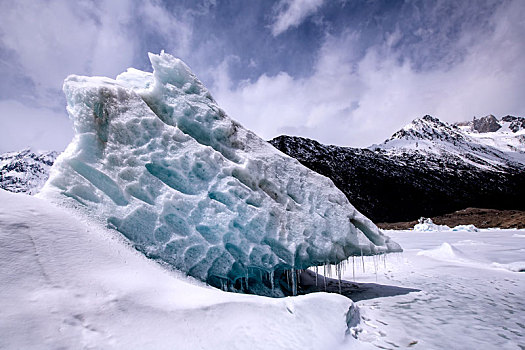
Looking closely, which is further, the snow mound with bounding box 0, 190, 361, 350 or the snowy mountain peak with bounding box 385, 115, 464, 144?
the snowy mountain peak with bounding box 385, 115, 464, 144

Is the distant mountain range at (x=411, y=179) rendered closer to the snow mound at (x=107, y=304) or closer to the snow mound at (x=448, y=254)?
the snow mound at (x=448, y=254)

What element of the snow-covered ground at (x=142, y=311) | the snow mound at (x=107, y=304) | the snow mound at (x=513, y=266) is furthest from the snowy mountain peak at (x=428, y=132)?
the snow mound at (x=107, y=304)

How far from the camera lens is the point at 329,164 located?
67312 mm

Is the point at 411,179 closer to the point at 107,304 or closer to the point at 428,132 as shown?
the point at 428,132

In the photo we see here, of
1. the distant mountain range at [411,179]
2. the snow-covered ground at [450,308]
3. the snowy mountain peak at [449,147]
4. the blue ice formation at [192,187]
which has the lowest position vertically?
the snow-covered ground at [450,308]

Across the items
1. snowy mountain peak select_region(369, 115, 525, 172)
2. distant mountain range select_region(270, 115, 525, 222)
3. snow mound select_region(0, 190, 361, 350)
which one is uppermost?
snowy mountain peak select_region(369, 115, 525, 172)

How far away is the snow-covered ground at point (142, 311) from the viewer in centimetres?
247

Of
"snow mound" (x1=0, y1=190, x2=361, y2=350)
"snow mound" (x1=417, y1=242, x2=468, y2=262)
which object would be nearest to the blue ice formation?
"snow mound" (x1=0, y1=190, x2=361, y2=350)

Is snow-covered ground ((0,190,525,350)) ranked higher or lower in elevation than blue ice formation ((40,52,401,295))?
lower

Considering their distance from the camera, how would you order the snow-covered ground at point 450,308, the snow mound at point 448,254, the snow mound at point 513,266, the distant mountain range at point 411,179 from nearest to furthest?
the snow-covered ground at point 450,308 → the snow mound at point 513,266 → the snow mound at point 448,254 → the distant mountain range at point 411,179

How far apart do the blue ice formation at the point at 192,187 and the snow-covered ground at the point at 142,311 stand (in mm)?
607

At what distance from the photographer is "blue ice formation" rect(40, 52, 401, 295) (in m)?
4.70

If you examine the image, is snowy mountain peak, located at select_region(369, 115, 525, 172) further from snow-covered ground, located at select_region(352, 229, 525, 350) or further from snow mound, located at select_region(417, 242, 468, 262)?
snow-covered ground, located at select_region(352, 229, 525, 350)

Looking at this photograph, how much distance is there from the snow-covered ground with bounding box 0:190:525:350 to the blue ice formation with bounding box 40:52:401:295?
607 mm
